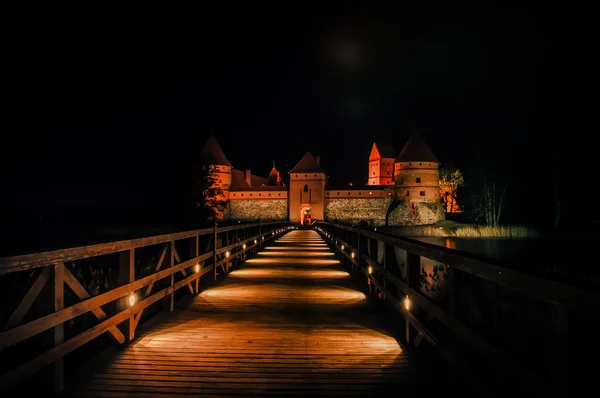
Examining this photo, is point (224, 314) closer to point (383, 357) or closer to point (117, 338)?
point (117, 338)

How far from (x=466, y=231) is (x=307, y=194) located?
70.1 ft

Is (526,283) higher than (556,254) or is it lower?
higher

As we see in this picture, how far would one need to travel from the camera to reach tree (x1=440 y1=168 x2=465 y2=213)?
64.7 meters

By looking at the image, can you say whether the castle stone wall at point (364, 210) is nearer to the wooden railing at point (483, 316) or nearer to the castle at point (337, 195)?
the castle at point (337, 195)

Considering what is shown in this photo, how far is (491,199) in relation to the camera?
4438 cm

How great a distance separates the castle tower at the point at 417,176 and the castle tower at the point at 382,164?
2762cm

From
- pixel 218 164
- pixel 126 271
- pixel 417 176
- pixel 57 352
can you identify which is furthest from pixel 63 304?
pixel 218 164

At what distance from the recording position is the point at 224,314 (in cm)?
581

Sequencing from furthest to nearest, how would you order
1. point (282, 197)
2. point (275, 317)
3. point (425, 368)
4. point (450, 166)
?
point (450, 166)
point (282, 197)
point (275, 317)
point (425, 368)

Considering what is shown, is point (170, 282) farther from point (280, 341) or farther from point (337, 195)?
point (337, 195)

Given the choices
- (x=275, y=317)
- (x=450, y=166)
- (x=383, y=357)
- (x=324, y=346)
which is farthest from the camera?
(x=450, y=166)

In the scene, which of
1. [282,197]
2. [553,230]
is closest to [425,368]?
[553,230]

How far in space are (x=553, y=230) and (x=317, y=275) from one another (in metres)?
34.1

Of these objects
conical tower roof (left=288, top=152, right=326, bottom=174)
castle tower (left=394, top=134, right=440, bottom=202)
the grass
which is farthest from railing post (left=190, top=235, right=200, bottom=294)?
conical tower roof (left=288, top=152, right=326, bottom=174)
